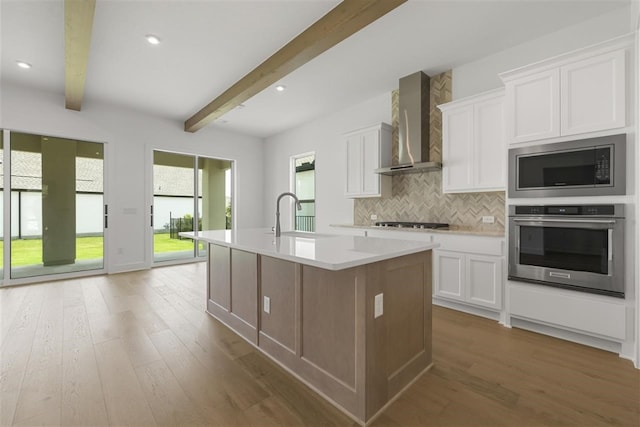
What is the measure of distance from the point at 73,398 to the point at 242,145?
5729 mm

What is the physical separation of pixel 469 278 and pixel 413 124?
206 cm

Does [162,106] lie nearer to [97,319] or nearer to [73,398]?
[97,319]

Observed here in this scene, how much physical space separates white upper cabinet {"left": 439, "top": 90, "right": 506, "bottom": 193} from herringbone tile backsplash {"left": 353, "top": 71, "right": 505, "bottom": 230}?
0.93ft

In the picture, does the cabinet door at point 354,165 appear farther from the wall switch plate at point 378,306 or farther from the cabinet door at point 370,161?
the wall switch plate at point 378,306

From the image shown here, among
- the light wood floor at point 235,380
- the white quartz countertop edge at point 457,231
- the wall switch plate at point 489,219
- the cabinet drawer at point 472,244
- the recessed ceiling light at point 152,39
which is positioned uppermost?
the recessed ceiling light at point 152,39

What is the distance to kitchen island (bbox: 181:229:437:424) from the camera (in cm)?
150

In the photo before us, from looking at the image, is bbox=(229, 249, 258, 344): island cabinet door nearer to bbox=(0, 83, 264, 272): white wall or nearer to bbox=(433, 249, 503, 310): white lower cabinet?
bbox=(433, 249, 503, 310): white lower cabinet

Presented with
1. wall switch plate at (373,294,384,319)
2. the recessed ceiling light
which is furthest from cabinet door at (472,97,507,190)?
the recessed ceiling light

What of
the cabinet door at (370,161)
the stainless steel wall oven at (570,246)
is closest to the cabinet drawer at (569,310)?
the stainless steel wall oven at (570,246)

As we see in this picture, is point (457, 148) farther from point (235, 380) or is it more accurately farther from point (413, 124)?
point (235, 380)

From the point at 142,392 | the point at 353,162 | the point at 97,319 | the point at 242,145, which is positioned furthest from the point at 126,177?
the point at 142,392

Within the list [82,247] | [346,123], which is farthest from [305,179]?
[82,247]

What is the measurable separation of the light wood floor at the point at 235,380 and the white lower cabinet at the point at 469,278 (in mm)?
246

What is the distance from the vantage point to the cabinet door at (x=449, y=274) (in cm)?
305
